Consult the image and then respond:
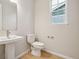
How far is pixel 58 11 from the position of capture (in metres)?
2.94

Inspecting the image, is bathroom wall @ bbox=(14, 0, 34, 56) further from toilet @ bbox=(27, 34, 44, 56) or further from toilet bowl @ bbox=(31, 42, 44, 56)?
toilet bowl @ bbox=(31, 42, 44, 56)

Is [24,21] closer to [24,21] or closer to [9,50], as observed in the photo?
[24,21]

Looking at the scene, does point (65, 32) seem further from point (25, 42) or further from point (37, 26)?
point (25, 42)

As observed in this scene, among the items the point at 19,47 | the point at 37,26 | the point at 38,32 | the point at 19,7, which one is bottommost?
the point at 19,47

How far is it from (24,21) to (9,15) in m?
0.68

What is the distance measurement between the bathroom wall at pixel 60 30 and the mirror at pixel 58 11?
0.12 m

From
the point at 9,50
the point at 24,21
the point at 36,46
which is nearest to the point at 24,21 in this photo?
the point at 24,21

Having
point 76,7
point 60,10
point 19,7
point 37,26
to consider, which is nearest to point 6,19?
point 19,7

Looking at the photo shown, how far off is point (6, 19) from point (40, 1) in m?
1.60

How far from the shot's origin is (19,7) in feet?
9.71

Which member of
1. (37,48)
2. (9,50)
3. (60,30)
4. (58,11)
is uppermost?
(58,11)

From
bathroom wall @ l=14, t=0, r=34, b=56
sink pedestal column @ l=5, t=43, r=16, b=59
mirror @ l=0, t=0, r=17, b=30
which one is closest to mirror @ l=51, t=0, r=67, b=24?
bathroom wall @ l=14, t=0, r=34, b=56

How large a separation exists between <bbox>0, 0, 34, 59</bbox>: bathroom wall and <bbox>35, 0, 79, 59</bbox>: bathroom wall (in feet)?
0.92

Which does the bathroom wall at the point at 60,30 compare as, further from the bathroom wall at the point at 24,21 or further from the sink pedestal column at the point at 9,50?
the sink pedestal column at the point at 9,50
